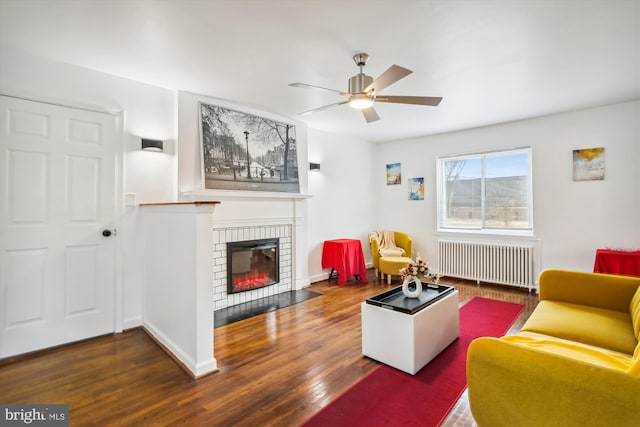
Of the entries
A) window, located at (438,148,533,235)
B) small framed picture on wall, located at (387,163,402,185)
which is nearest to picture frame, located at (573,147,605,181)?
window, located at (438,148,533,235)

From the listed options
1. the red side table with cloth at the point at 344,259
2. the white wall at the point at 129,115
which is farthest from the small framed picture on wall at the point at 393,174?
the white wall at the point at 129,115

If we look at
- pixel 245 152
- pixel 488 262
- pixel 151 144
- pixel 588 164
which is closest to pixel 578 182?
pixel 588 164

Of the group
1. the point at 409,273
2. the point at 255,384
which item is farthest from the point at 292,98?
the point at 255,384

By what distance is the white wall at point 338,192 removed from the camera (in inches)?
207

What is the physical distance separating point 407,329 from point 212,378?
1.54 meters

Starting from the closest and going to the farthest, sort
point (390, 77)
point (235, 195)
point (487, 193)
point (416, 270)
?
point (390, 77) → point (416, 270) → point (235, 195) → point (487, 193)

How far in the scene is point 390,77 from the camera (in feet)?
7.48

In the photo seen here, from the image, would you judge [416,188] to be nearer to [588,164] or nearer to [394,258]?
[394,258]

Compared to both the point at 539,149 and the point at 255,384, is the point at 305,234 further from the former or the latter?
the point at 539,149

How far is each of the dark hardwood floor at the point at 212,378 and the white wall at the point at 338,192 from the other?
2.11 m

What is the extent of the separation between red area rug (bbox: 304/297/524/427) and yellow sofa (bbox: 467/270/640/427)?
0.50 metres

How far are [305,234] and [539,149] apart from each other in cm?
378

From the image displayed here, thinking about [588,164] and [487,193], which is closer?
[588,164]

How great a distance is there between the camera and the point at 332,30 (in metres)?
2.35
